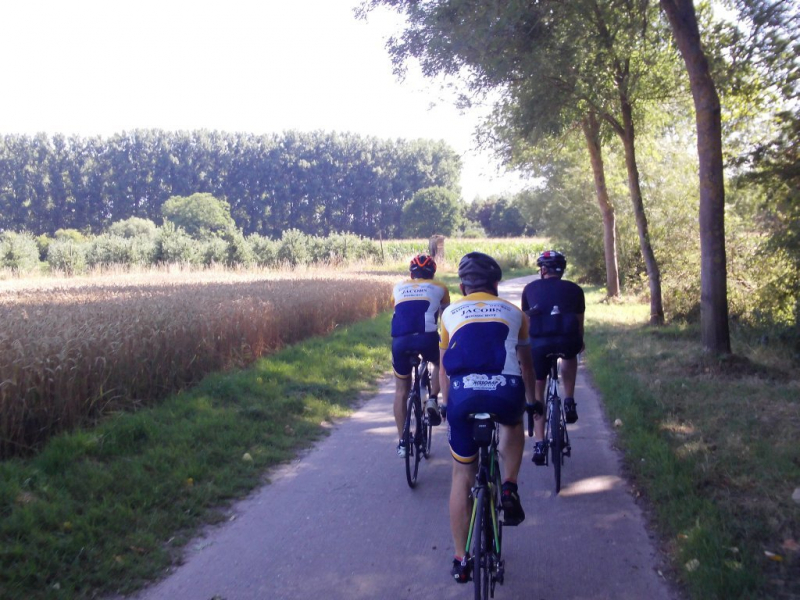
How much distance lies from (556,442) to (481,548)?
8.06 ft

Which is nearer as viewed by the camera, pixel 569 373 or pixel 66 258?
pixel 569 373

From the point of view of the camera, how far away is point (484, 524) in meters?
3.70

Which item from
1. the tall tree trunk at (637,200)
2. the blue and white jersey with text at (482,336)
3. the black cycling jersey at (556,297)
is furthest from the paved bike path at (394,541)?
the tall tree trunk at (637,200)

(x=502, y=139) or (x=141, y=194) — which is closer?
(x=502, y=139)

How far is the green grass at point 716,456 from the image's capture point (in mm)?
4229

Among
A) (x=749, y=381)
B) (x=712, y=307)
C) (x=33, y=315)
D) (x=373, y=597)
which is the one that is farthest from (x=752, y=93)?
(x=33, y=315)

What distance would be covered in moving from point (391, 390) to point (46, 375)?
17.5 ft

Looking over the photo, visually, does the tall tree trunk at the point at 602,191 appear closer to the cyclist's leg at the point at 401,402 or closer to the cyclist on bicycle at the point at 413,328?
the cyclist on bicycle at the point at 413,328

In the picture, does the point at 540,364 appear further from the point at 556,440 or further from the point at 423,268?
the point at 423,268

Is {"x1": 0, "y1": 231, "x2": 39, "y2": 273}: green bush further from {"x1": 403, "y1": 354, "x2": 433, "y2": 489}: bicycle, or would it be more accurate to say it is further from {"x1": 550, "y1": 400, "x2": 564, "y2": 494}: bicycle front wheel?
{"x1": 550, "y1": 400, "x2": 564, "y2": 494}: bicycle front wheel

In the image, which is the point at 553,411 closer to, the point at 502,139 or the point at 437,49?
the point at 437,49

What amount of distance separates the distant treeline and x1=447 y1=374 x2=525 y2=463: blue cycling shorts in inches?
2769

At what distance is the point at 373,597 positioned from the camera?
13.5 ft

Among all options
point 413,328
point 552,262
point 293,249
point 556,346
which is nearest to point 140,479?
point 413,328
